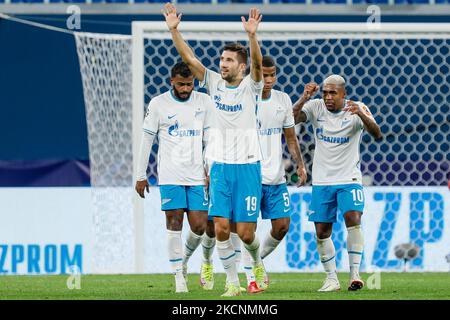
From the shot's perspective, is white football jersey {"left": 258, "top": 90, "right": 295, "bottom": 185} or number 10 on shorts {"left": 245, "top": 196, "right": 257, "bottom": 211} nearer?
number 10 on shorts {"left": 245, "top": 196, "right": 257, "bottom": 211}

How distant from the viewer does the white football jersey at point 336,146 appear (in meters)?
10.9

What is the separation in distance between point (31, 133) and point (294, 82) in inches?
148

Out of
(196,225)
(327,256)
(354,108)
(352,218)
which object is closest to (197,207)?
(196,225)

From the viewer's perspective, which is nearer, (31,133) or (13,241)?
(13,241)

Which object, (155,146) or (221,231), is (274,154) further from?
(155,146)

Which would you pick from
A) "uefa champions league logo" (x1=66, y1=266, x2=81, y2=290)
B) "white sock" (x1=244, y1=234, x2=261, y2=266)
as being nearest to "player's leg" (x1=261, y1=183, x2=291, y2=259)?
"white sock" (x1=244, y1=234, x2=261, y2=266)

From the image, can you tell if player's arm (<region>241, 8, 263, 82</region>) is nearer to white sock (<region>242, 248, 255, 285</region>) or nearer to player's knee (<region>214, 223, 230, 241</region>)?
player's knee (<region>214, 223, 230, 241</region>)

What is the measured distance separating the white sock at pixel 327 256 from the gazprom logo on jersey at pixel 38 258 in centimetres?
356

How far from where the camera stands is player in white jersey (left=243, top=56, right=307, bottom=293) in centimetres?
1098

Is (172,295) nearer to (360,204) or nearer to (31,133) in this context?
(360,204)

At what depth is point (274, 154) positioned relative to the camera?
36.6ft

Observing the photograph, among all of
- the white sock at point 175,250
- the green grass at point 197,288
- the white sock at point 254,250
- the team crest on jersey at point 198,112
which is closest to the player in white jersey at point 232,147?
the white sock at point 254,250
